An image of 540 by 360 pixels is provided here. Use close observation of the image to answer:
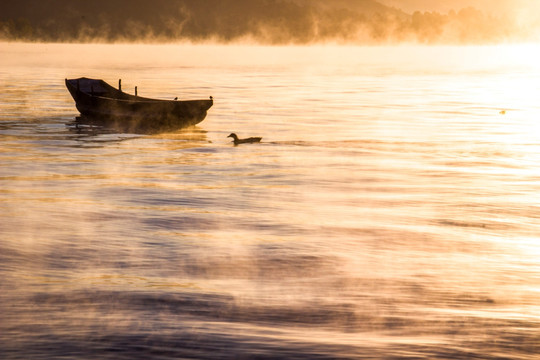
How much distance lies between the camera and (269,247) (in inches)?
628

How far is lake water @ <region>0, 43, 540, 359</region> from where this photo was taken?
35.3 ft

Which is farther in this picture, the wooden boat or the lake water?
the wooden boat

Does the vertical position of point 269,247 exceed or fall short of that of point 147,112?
it falls short

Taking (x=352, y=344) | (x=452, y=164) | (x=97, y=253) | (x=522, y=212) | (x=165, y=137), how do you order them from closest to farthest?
1. (x=352, y=344)
2. (x=97, y=253)
3. (x=522, y=212)
4. (x=452, y=164)
5. (x=165, y=137)

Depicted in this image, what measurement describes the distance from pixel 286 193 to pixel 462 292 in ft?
32.1

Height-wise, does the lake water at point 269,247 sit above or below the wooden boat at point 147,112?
below

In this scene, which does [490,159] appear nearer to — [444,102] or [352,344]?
[352,344]

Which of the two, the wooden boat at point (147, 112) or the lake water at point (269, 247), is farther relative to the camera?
the wooden boat at point (147, 112)

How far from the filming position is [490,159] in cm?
2975

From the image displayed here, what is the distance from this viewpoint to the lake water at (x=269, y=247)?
10750 mm

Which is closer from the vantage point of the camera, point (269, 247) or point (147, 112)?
point (269, 247)

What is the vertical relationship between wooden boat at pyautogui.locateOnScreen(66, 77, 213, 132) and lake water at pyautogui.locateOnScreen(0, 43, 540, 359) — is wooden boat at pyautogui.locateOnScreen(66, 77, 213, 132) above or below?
above

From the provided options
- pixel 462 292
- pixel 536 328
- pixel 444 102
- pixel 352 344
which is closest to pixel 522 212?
pixel 462 292

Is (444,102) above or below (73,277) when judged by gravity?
above
